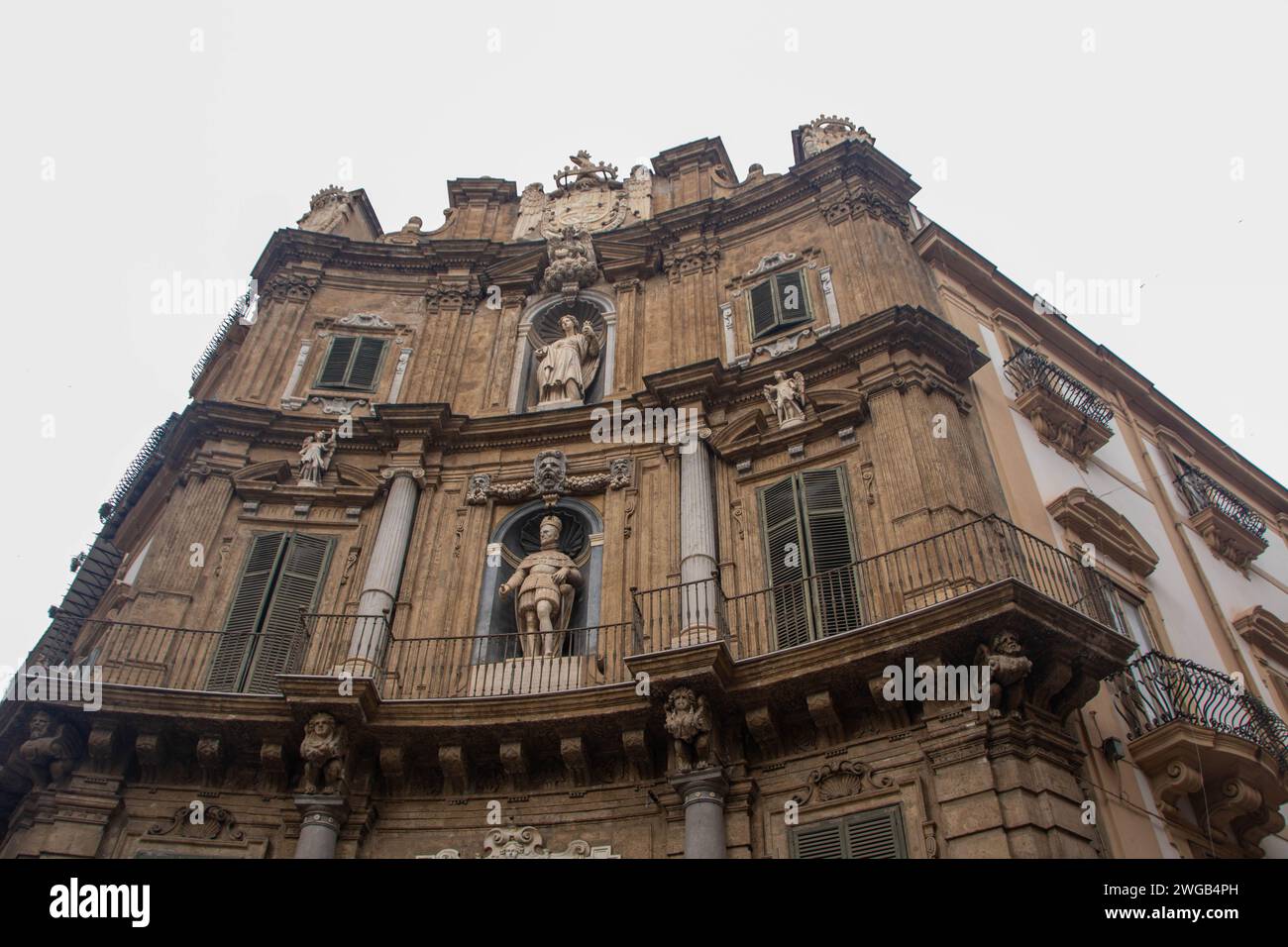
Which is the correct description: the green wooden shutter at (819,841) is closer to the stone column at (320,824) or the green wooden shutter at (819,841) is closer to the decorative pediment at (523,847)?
the decorative pediment at (523,847)

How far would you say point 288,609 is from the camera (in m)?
14.1

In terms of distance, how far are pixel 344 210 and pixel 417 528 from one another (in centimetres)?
851

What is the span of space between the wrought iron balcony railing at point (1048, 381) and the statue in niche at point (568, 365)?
21.2 ft

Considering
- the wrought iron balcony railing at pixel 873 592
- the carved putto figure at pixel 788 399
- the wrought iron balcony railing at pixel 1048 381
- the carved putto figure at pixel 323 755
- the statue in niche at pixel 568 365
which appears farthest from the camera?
the statue in niche at pixel 568 365

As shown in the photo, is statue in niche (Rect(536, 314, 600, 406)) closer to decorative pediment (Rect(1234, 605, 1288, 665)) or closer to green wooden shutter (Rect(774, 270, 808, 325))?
green wooden shutter (Rect(774, 270, 808, 325))

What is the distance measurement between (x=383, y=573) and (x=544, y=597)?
7.55 ft

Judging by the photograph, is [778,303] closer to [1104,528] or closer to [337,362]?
[1104,528]

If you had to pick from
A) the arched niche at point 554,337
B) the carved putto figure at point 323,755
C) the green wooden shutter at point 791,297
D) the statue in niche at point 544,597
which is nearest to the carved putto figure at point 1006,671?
the statue in niche at point 544,597

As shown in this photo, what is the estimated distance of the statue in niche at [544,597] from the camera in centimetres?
1303

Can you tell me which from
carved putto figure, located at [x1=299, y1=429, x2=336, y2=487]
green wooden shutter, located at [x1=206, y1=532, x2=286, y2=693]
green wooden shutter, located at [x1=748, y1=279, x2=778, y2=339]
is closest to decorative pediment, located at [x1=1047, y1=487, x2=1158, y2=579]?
green wooden shutter, located at [x1=748, y1=279, x2=778, y2=339]

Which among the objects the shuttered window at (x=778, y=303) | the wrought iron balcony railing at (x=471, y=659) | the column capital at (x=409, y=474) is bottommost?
the wrought iron balcony railing at (x=471, y=659)

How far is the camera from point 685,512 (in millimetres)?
13805
